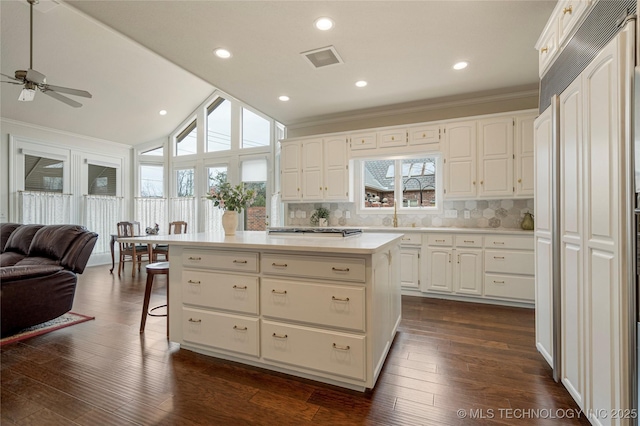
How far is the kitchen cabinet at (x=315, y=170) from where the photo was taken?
4.49 metres

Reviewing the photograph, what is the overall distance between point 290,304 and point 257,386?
543mm

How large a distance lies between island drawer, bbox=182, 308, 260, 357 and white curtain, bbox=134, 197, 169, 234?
220 inches

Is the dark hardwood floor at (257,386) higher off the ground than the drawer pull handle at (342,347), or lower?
lower

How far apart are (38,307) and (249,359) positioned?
2.14 m

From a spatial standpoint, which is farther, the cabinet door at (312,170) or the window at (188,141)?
the window at (188,141)

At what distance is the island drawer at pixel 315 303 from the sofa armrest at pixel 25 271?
86.6 inches

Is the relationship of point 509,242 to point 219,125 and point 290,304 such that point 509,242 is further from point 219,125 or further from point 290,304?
point 219,125

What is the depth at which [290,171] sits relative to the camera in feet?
16.0

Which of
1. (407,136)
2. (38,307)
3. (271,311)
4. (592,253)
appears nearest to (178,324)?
(271,311)

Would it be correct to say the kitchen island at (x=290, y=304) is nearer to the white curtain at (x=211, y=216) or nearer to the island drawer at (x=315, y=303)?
the island drawer at (x=315, y=303)

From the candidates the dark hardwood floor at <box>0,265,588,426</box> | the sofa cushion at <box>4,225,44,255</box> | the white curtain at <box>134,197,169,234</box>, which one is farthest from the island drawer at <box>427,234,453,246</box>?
the white curtain at <box>134,197,169,234</box>

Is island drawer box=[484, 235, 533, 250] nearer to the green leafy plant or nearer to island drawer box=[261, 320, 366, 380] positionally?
island drawer box=[261, 320, 366, 380]

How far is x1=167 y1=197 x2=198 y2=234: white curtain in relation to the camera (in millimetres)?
6770

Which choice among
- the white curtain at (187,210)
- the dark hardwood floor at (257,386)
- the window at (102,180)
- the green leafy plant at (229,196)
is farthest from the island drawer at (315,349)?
the window at (102,180)
